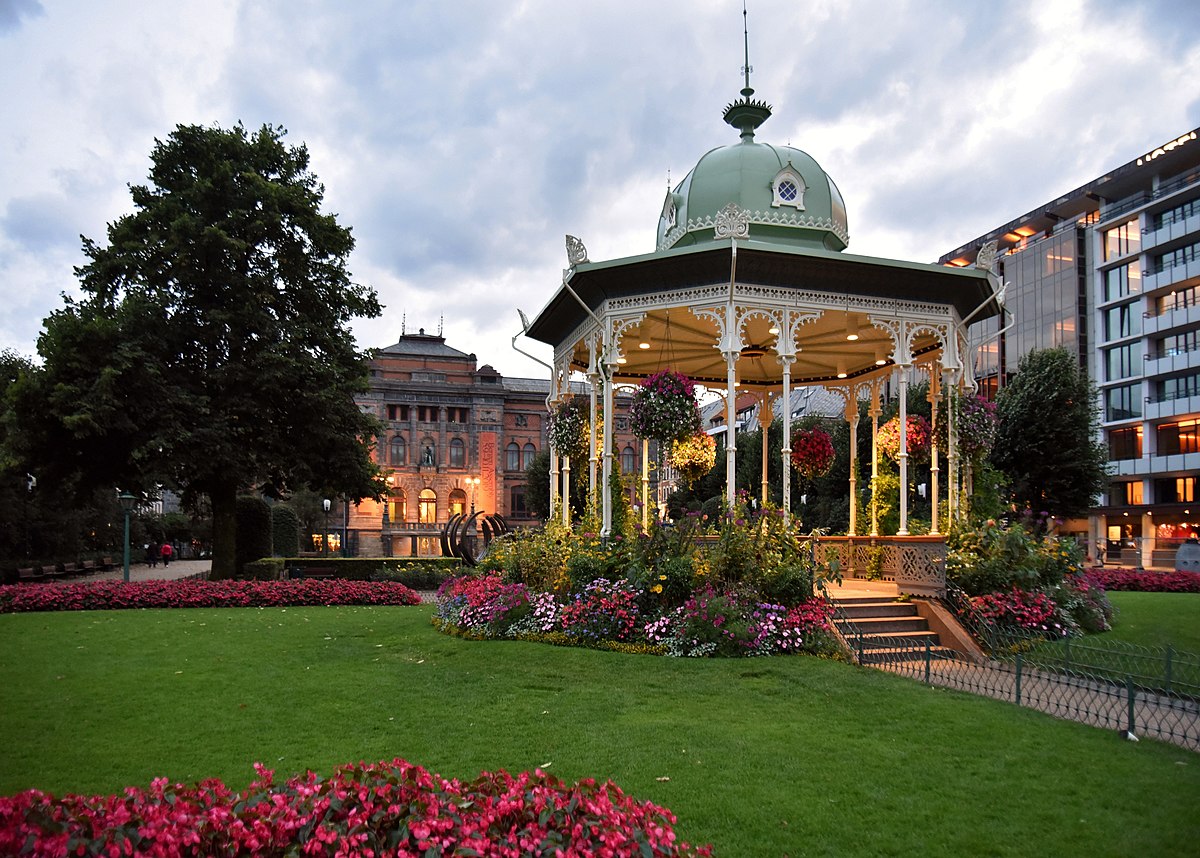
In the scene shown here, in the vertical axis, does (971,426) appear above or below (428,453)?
below

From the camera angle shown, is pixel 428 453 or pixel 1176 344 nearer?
pixel 1176 344

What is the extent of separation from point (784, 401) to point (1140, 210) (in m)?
44.7

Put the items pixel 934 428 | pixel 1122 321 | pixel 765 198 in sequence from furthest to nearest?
pixel 1122 321 → pixel 934 428 → pixel 765 198

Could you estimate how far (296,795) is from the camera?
3.78 m

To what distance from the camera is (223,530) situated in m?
22.0

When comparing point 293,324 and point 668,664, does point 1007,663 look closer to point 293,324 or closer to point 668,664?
point 668,664

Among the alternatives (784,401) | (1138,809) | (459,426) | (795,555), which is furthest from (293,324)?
(459,426)

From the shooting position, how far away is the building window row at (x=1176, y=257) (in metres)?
43.3

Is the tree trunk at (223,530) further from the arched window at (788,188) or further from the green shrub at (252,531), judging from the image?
the arched window at (788,188)

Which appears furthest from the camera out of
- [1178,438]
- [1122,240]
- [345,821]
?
[1122,240]

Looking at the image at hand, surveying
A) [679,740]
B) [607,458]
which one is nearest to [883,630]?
[607,458]

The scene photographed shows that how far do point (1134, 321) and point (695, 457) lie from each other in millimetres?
42259

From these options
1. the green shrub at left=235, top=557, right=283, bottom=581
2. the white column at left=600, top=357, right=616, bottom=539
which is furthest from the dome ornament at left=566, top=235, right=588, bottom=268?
the green shrub at left=235, top=557, right=283, bottom=581

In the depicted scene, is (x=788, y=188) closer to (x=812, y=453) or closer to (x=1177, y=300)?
(x=812, y=453)
